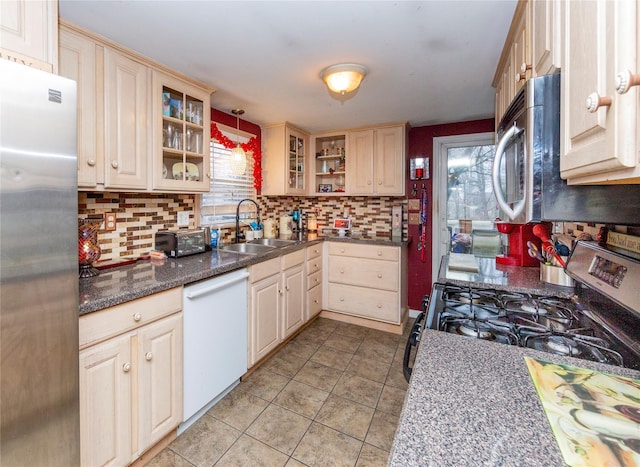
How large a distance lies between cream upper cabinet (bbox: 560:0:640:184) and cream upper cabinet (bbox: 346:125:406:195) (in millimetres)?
2384

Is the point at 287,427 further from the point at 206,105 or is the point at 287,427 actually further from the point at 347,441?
the point at 206,105

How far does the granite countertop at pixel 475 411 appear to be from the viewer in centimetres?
48

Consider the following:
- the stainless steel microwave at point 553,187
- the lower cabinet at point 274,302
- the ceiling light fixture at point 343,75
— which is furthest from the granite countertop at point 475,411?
the ceiling light fixture at point 343,75

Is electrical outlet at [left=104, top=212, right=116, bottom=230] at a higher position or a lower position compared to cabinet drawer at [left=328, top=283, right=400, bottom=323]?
higher

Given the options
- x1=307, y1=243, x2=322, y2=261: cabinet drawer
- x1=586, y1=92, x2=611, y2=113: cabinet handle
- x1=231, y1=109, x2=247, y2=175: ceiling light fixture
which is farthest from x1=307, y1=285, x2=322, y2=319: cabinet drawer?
x1=586, y1=92, x2=611, y2=113: cabinet handle

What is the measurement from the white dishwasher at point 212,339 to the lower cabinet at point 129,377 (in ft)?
0.23

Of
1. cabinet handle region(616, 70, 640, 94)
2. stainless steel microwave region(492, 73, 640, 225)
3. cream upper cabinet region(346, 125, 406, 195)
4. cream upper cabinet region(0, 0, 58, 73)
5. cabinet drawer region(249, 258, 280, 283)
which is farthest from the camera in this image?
cream upper cabinet region(346, 125, 406, 195)

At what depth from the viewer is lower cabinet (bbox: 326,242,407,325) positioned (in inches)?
118

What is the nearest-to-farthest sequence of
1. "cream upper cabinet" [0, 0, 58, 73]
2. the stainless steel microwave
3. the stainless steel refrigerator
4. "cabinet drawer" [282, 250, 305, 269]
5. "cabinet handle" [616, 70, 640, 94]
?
"cabinet handle" [616, 70, 640, 94]
the stainless steel microwave
the stainless steel refrigerator
"cream upper cabinet" [0, 0, 58, 73]
"cabinet drawer" [282, 250, 305, 269]

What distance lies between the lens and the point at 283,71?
1.96 meters

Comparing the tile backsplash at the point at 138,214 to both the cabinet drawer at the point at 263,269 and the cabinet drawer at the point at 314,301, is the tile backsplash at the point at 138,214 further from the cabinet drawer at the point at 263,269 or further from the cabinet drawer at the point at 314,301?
the cabinet drawer at the point at 314,301

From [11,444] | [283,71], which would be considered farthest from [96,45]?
[11,444]

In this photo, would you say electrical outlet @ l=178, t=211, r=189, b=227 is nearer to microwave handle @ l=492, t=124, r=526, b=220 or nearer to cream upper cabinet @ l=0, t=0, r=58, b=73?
cream upper cabinet @ l=0, t=0, r=58, b=73

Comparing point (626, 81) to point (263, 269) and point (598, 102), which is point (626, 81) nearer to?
point (598, 102)
